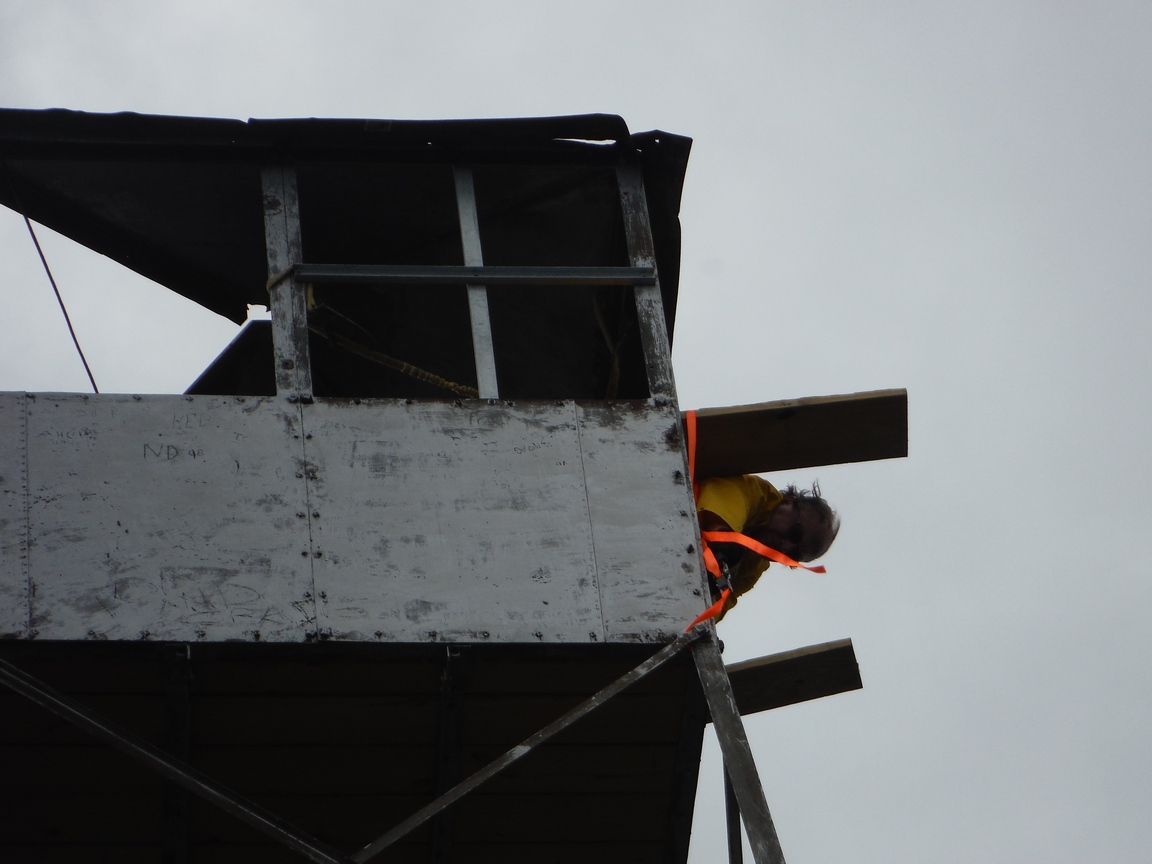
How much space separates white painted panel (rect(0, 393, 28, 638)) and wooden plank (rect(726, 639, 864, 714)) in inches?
127

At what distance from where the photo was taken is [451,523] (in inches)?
224

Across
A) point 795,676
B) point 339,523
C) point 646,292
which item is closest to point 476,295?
point 646,292

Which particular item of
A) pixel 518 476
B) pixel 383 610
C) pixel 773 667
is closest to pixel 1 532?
pixel 383 610

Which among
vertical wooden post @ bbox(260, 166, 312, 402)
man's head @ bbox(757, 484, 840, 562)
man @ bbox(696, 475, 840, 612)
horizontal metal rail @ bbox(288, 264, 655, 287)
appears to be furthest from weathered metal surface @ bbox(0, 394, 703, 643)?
man's head @ bbox(757, 484, 840, 562)

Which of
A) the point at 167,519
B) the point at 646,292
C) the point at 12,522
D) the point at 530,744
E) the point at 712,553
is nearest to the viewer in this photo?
the point at 530,744

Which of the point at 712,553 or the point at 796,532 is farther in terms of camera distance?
the point at 796,532

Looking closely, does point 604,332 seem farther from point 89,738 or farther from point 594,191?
point 89,738

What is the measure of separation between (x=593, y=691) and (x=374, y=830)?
136 centimetres

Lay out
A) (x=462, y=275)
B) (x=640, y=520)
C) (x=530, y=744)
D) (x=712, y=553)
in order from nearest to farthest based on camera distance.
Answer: (x=530, y=744), (x=640, y=520), (x=712, y=553), (x=462, y=275)

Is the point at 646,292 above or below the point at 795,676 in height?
above

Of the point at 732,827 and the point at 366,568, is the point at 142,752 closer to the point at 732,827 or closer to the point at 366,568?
the point at 366,568

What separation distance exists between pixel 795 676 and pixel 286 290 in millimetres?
3080

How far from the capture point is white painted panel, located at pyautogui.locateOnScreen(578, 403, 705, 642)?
18.4 ft

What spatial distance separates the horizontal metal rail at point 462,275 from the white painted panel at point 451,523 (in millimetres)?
770
